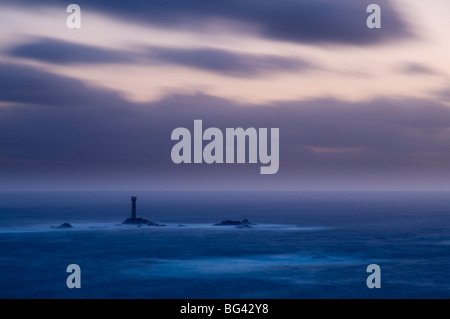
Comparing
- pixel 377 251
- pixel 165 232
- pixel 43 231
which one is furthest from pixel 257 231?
pixel 43 231

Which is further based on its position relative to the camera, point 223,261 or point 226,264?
point 223,261

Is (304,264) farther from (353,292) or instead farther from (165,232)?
(165,232)

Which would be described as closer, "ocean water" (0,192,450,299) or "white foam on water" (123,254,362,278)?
"ocean water" (0,192,450,299)

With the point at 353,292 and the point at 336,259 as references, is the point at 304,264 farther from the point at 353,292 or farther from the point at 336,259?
the point at 353,292

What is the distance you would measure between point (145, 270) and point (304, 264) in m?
15.7

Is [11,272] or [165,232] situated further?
[165,232]

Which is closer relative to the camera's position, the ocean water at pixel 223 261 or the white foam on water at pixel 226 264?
the ocean water at pixel 223 261

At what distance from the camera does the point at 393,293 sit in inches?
1447
